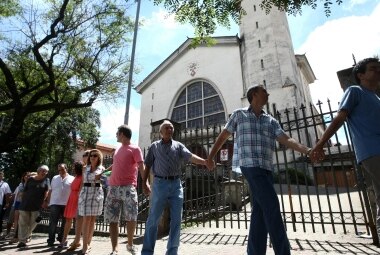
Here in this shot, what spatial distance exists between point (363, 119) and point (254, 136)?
100cm

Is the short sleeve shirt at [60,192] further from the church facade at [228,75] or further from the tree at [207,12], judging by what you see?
the church facade at [228,75]

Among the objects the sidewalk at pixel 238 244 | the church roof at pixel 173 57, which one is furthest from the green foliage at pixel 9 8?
the church roof at pixel 173 57

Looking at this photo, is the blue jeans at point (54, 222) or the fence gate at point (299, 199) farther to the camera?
the blue jeans at point (54, 222)

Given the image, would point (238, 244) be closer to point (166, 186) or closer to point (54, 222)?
point (166, 186)

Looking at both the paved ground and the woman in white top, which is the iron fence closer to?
the paved ground

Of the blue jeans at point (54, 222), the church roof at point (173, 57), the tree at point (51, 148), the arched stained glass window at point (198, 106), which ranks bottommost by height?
the blue jeans at point (54, 222)

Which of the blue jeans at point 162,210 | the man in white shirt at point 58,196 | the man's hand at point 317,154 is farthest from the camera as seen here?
the man in white shirt at point 58,196

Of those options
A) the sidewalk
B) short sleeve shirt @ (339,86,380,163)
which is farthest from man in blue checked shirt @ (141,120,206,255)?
short sleeve shirt @ (339,86,380,163)

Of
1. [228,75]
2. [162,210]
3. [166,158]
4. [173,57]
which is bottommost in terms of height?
[162,210]

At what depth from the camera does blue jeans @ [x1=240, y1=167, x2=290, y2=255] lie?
105 inches

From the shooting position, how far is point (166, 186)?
3760 mm

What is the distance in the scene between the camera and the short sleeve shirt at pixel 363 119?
255 cm

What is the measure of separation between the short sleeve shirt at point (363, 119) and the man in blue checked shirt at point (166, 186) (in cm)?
179

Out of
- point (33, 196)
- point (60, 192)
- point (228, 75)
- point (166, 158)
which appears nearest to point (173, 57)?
point (228, 75)
